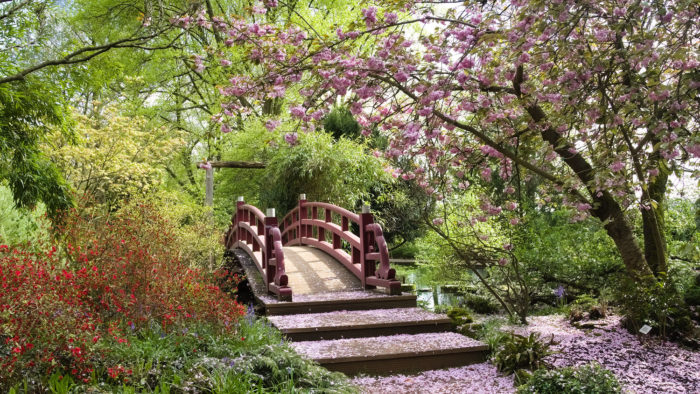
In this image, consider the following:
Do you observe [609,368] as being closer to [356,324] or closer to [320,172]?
[356,324]

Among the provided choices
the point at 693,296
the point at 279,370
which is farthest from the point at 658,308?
the point at 279,370

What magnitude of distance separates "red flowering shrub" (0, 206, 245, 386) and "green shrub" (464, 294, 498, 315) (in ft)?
16.4

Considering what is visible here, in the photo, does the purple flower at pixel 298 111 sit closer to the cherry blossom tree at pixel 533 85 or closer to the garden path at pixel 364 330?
the cherry blossom tree at pixel 533 85

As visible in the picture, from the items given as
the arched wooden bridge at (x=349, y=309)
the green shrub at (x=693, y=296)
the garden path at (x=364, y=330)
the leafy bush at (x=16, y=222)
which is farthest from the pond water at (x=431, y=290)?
the leafy bush at (x=16, y=222)

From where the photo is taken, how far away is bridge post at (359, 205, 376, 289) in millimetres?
7613

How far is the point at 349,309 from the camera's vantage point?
267 inches

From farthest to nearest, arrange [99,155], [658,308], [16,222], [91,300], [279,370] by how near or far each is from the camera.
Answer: [99,155], [16,222], [658,308], [91,300], [279,370]

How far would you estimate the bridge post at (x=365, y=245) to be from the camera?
7613 millimetres

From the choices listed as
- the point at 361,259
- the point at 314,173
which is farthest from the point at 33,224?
the point at 314,173

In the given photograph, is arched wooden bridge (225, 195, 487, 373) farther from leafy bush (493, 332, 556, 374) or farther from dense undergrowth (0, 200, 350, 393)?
dense undergrowth (0, 200, 350, 393)

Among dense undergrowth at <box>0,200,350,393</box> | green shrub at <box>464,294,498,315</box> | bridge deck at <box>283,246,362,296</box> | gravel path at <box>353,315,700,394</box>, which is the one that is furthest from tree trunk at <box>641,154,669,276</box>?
dense undergrowth at <box>0,200,350,393</box>

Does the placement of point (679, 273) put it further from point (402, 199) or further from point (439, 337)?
point (402, 199)

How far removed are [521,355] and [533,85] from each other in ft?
7.35


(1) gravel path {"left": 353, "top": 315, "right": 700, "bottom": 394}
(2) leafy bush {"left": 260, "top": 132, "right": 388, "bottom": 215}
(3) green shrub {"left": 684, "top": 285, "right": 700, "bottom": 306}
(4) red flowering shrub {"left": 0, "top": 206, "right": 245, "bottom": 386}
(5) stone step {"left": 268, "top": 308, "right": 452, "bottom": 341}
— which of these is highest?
(2) leafy bush {"left": 260, "top": 132, "right": 388, "bottom": 215}
